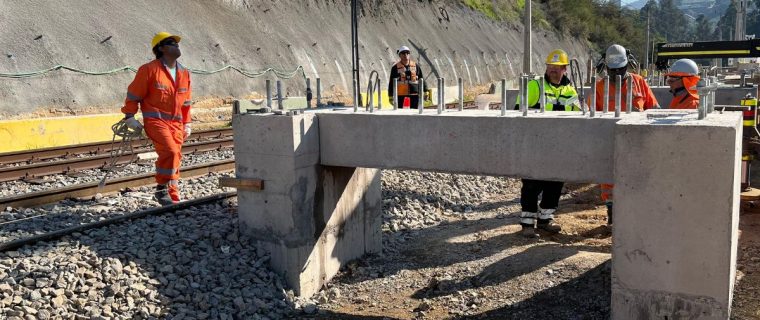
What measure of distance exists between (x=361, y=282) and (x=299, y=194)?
111 centimetres

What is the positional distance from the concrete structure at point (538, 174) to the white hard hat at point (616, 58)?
7.43ft

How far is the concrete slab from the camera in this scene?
4801mm

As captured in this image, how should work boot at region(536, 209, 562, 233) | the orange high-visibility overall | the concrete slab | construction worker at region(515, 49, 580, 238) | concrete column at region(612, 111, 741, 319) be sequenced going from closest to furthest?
concrete column at region(612, 111, 741, 319) → the concrete slab → the orange high-visibility overall → construction worker at region(515, 49, 580, 238) → work boot at region(536, 209, 562, 233)

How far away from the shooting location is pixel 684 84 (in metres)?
7.34

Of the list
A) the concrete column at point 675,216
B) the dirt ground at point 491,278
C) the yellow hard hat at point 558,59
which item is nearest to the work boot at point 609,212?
the dirt ground at point 491,278

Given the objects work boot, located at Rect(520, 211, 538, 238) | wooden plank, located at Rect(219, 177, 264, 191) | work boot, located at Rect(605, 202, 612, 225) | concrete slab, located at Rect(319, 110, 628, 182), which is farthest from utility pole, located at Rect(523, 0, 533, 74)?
wooden plank, located at Rect(219, 177, 264, 191)

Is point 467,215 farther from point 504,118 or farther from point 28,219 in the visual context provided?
point 28,219

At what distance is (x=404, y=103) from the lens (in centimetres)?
966

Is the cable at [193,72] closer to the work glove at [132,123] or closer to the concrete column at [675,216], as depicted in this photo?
the work glove at [132,123]

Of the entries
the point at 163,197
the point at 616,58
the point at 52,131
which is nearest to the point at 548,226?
the point at 616,58

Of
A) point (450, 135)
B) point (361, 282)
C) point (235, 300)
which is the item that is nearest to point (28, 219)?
point (235, 300)

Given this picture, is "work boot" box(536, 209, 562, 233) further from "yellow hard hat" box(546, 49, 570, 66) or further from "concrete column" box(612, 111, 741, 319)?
"concrete column" box(612, 111, 741, 319)

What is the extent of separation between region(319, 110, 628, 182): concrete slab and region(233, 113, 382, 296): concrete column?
276 mm

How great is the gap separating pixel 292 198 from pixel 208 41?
18.6 m
